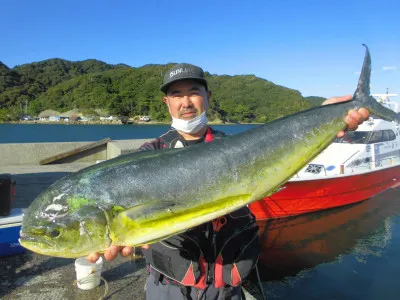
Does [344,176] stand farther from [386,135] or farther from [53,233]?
[53,233]

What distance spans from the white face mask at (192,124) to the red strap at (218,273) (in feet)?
3.57

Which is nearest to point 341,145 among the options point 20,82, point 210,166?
point 210,166

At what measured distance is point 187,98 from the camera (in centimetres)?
284

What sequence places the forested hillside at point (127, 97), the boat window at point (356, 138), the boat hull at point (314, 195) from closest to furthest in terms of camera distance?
1. the boat hull at point (314, 195)
2. the boat window at point (356, 138)
3. the forested hillside at point (127, 97)

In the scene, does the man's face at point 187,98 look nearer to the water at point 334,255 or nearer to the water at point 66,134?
the water at point 334,255

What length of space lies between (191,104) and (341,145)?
13135mm

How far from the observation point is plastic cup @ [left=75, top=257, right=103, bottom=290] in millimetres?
4500

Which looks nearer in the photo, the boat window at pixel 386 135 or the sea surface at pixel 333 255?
the sea surface at pixel 333 255

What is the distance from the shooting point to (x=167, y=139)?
285 cm

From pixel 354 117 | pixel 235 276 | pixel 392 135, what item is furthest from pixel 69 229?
pixel 392 135

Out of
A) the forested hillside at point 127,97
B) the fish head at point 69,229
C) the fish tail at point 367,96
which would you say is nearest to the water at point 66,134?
the fish tail at point 367,96

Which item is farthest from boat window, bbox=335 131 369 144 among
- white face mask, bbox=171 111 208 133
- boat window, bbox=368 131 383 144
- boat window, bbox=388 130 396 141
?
white face mask, bbox=171 111 208 133

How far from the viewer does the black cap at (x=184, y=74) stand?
2717mm

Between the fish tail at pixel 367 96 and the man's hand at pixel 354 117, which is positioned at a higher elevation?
the fish tail at pixel 367 96
